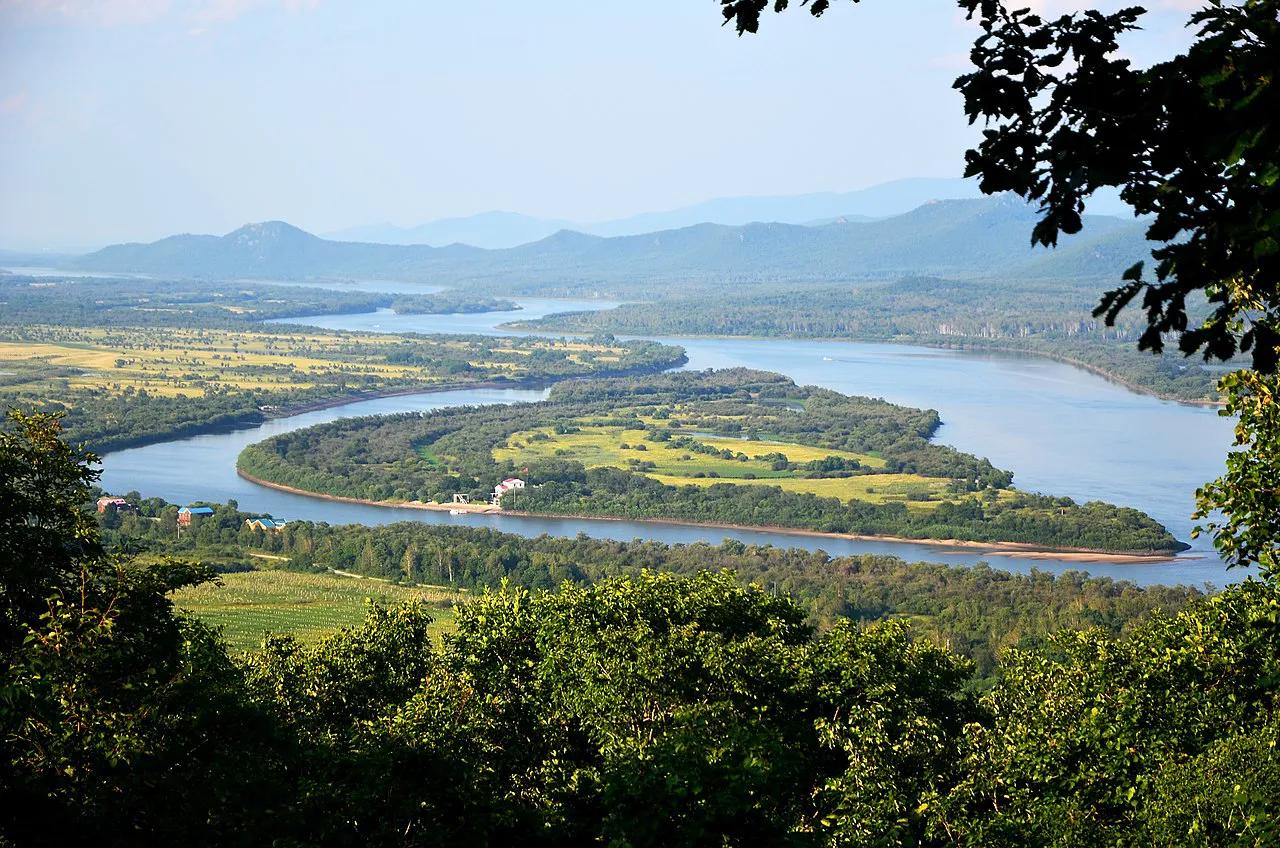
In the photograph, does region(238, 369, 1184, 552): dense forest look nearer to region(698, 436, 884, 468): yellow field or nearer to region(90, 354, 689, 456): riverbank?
region(698, 436, 884, 468): yellow field

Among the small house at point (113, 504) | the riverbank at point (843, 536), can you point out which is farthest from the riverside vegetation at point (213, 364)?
the small house at point (113, 504)

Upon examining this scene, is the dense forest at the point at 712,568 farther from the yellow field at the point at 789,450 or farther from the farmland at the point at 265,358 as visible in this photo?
the farmland at the point at 265,358

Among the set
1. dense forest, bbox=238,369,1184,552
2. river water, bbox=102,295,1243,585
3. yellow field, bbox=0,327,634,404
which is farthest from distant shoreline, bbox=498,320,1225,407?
dense forest, bbox=238,369,1184,552

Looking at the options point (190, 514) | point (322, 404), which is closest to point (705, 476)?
point (190, 514)

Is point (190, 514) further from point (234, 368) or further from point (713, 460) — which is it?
point (234, 368)

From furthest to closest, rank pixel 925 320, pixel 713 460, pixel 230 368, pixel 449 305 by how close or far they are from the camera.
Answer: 1. pixel 449 305
2. pixel 925 320
3. pixel 230 368
4. pixel 713 460

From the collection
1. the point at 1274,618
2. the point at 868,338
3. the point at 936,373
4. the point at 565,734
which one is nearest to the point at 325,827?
the point at 565,734
